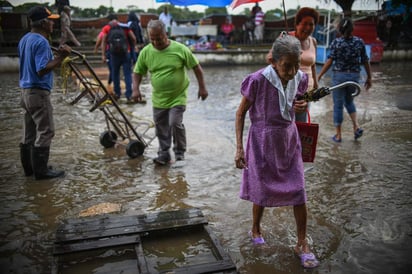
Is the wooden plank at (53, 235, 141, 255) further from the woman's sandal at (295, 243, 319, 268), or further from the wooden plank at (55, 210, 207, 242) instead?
the woman's sandal at (295, 243, 319, 268)

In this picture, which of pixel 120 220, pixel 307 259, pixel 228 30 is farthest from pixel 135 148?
pixel 228 30

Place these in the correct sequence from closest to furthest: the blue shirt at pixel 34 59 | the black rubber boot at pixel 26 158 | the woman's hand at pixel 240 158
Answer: the woman's hand at pixel 240 158, the blue shirt at pixel 34 59, the black rubber boot at pixel 26 158

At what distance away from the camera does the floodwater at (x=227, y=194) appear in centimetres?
320

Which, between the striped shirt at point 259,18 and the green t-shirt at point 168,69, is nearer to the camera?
the green t-shirt at point 168,69

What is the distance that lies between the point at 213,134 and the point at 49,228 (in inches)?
144

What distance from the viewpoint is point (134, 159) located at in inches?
219

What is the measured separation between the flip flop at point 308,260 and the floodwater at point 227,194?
6 centimetres

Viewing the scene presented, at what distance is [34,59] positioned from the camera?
4.32 m

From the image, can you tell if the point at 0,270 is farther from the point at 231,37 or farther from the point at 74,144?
the point at 231,37

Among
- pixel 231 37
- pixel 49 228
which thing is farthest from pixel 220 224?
pixel 231 37

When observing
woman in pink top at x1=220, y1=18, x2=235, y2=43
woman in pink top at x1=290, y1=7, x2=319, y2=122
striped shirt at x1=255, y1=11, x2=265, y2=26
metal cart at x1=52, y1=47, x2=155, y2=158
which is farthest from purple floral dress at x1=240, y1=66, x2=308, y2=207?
woman in pink top at x1=220, y1=18, x2=235, y2=43

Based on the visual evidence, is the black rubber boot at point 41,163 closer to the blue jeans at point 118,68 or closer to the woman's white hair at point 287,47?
the woman's white hair at point 287,47

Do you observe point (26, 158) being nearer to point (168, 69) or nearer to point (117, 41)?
point (168, 69)

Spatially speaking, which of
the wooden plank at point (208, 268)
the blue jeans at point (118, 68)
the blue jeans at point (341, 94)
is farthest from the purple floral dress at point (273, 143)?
the blue jeans at point (118, 68)
